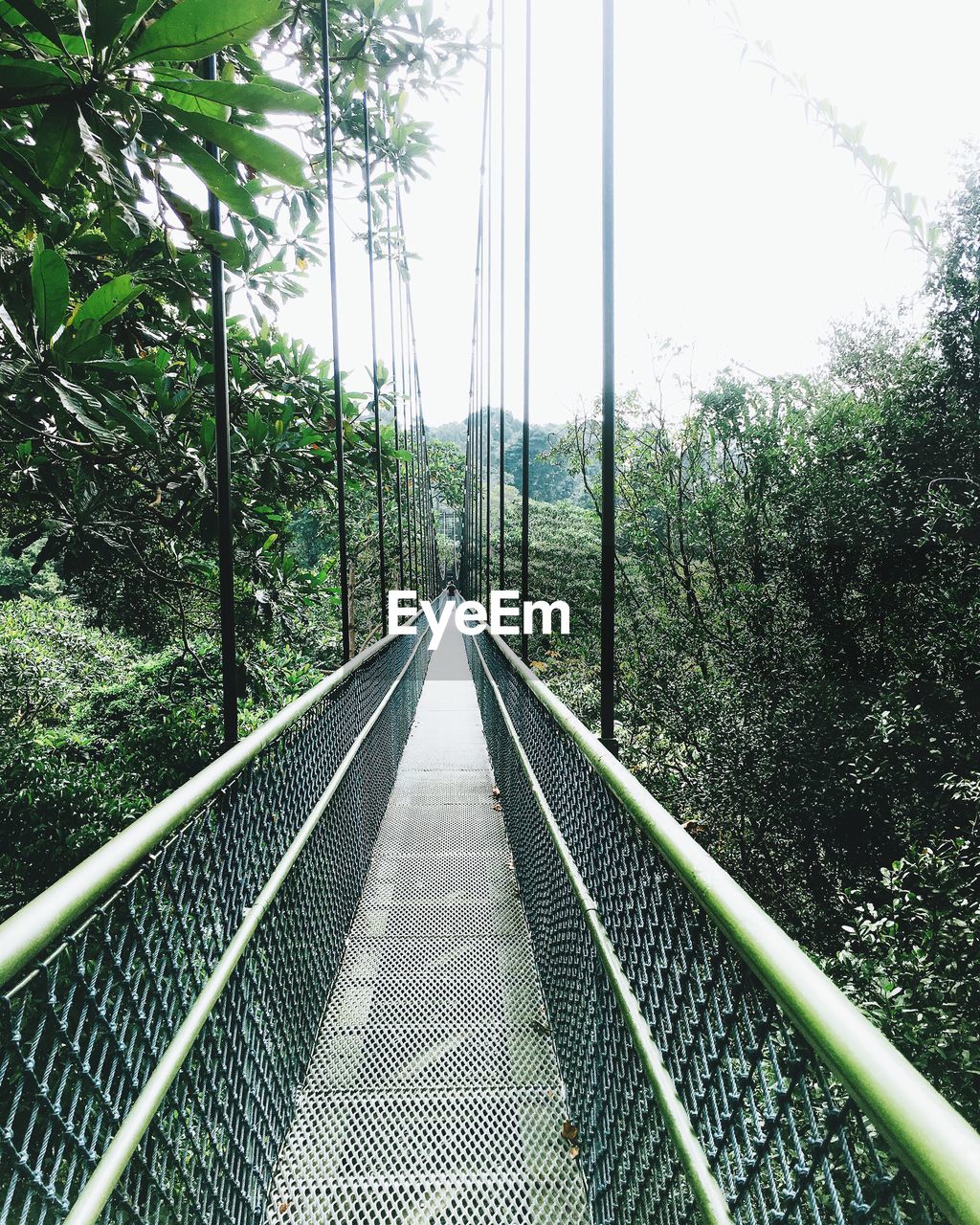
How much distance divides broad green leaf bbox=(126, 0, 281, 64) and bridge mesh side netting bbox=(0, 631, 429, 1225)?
1131mm

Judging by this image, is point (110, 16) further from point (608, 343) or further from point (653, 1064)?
point (653, 1064)

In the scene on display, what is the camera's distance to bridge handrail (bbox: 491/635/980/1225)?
1.12 ft

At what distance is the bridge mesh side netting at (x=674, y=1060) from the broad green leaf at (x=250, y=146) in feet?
3.96

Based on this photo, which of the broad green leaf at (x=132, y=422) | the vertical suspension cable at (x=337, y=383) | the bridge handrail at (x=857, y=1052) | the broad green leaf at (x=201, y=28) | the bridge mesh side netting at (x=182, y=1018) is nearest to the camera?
the bridge handrail at (x=857, y=1052)

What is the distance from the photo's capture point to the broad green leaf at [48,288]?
4.17 feet

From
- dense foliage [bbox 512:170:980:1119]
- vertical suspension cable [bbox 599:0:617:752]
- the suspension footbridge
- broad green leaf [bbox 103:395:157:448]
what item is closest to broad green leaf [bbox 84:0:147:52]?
broad green leaf [bbox 103:395:157:448]

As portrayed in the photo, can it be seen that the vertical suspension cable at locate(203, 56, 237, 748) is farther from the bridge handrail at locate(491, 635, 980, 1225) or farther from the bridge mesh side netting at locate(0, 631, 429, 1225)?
the bridge handrail at locate(491, 635, 980, 1225)

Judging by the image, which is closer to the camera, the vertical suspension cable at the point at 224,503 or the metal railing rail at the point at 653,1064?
the metal railing rail at the point at 653,1064

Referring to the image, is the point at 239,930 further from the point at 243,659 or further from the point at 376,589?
the point at 376,589

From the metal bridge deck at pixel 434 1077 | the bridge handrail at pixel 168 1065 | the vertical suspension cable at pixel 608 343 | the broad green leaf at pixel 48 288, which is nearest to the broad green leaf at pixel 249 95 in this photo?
the broad green leaf at pixel 48 288

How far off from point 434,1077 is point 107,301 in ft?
6.24

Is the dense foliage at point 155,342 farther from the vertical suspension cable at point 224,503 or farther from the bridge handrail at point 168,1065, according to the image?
the bridge handrail at point 168,1065

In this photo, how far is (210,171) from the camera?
1121mm

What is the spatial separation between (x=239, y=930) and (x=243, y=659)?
2.06m
